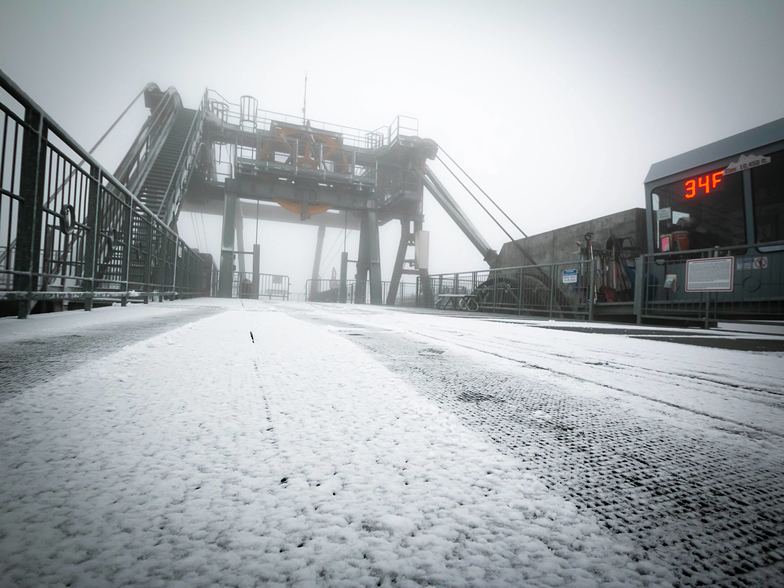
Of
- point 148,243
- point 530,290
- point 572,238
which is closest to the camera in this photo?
point 148,243

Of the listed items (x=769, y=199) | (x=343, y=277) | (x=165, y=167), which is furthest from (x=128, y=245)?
(x=343, y=277)

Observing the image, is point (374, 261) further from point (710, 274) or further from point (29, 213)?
point (29, 213)

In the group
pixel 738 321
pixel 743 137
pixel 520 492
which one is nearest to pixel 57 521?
pixel 520 492

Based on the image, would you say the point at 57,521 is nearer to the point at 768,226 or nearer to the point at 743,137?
the point at 768,226

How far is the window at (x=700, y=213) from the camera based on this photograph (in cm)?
699

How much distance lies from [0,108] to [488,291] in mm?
12658

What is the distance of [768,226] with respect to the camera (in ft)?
21.5

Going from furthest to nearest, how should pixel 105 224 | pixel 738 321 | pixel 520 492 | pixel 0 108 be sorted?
1. pixel 738 321
2. pixel 105 224
3. pixel 0 108
4. pixel 520 492

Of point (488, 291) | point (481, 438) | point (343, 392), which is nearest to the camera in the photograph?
point (481, 438)

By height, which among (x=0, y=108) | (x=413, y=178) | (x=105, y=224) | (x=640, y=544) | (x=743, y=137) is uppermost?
(x=413, y=178)

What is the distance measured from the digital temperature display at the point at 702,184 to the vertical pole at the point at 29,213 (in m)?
9.50

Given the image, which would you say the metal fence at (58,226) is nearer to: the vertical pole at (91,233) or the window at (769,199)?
the vertical pole at (91,233)

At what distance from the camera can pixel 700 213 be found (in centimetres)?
761

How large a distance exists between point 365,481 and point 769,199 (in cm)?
881
